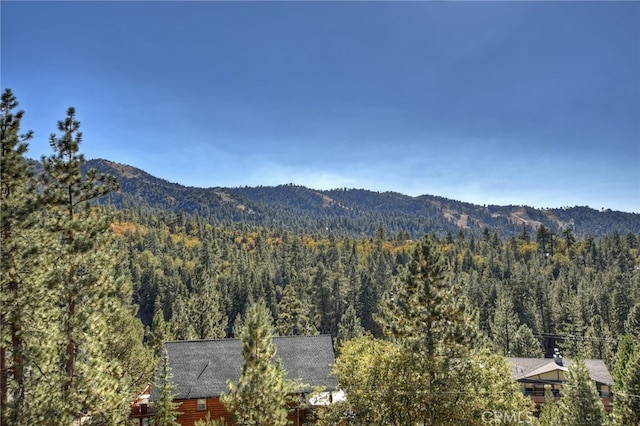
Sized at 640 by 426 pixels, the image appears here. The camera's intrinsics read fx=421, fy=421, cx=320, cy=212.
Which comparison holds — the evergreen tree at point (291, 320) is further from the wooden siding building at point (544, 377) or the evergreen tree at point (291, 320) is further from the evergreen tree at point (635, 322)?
the evergreen tree at point (635, 322)

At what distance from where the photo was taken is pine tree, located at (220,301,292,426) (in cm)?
1934

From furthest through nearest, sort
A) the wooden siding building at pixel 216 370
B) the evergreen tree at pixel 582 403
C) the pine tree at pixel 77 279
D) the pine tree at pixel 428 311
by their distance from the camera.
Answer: the wooden siding building at pixel 216 370
the evergreen tree at pixel 582 403
the pine tree at pixel 428 311
the pine tree at pixel 77 279

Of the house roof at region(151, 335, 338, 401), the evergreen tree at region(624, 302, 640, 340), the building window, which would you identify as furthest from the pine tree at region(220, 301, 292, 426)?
the evergreen tree at region(624, 302, 640, 340)

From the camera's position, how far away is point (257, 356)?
20.0 metres

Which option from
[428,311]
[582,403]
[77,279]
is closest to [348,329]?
[582,403]

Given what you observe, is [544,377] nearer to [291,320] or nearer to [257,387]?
[291,320]

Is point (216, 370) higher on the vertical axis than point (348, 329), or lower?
higher

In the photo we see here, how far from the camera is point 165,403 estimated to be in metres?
26.8

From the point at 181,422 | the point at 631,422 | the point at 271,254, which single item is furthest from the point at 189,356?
the point at 271,254

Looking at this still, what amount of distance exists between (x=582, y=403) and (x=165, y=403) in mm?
25522

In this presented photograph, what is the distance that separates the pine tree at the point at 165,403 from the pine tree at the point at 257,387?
9156 mm

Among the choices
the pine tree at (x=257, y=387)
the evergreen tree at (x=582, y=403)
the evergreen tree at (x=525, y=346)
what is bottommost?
the evergreen tree at (x=525, y=346)

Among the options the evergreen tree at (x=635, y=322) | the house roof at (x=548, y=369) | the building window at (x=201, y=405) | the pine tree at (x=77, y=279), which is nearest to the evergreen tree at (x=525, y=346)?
the evergreen tree at (x=635, y=322)

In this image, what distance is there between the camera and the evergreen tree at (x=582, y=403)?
81.1 ft
